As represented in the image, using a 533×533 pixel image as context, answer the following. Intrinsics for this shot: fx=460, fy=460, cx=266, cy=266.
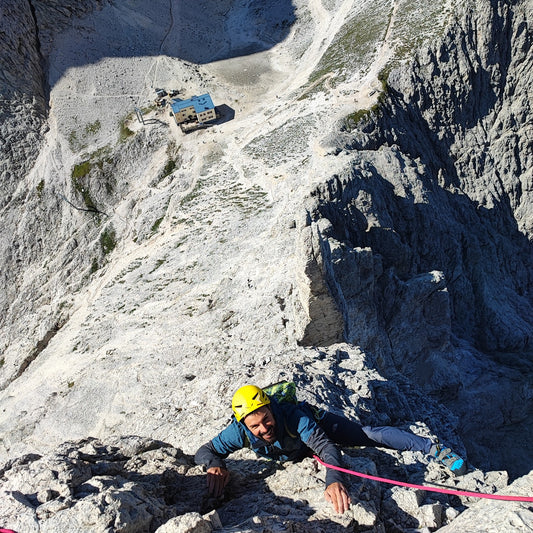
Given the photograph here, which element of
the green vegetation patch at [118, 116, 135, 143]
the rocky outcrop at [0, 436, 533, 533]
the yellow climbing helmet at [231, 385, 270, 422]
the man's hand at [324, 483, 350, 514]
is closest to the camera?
the rocky outcrop at [0, 436, 533, 533]

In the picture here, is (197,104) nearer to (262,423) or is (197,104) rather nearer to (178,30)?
(178,30)

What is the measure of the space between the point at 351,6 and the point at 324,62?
2195cm

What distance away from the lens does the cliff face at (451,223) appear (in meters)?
34.8

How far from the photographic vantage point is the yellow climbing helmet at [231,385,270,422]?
1020cm

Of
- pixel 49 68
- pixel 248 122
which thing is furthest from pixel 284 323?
pixel 49 68

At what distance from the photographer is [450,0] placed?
→ 209ft

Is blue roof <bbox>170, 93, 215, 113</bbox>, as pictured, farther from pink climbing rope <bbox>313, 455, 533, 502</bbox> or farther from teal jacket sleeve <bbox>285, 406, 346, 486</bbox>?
pink climbing rope <bbox>313, 455, 533, 502</bbox>

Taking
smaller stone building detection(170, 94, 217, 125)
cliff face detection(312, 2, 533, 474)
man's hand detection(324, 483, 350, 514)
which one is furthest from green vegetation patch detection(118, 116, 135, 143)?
man's hand detection(324, 483, 350, 514)

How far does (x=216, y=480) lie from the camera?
10758 millimetres

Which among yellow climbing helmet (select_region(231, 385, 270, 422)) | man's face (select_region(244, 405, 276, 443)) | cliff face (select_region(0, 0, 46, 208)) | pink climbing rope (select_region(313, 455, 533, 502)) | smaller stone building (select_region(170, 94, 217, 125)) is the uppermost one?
cliff face (select_region(0, 0, 46, 208))

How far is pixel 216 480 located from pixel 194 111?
7056 centimetres

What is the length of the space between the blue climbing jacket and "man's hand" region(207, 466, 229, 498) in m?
0.18

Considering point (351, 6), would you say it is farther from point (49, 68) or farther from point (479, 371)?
point (479, 371)

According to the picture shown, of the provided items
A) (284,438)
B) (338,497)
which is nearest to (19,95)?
(284,438)
